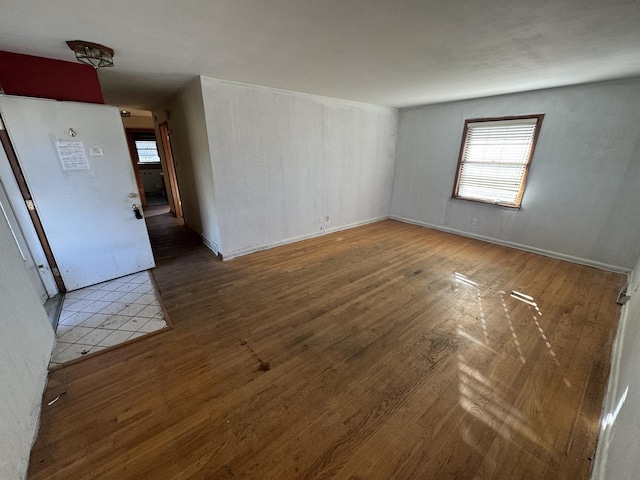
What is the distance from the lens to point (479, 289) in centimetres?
306

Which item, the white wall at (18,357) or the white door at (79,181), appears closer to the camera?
the white wall at (18,357)

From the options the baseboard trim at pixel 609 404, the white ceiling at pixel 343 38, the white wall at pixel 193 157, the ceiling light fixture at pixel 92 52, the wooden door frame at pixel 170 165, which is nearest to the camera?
the baseboard trim at pixel 609 404

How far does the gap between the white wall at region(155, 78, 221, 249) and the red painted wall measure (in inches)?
40.1

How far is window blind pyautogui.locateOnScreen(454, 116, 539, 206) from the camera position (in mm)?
4020

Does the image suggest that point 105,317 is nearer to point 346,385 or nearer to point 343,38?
point 346,385

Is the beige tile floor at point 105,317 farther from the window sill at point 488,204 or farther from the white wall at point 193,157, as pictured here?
the window sill at point 488,204

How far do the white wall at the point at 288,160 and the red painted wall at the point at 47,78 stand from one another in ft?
3.70

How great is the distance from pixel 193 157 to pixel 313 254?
8.05 ft

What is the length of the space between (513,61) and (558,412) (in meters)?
3.08

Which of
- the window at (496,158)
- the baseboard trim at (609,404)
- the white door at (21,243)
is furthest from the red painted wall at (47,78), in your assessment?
the window at (496,158)

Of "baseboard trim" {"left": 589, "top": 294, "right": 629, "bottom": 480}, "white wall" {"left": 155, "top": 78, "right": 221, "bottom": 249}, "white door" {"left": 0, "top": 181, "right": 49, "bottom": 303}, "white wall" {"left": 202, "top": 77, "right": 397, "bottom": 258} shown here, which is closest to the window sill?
"white wall" {"left": 202, "top": 77, "right": 397, "bottom": 258}

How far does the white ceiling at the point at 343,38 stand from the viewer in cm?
159

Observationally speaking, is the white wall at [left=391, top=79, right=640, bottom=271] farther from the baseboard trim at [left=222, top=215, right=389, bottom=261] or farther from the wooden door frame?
the wooden door frame

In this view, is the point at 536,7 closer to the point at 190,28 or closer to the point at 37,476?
the point at 190,28
